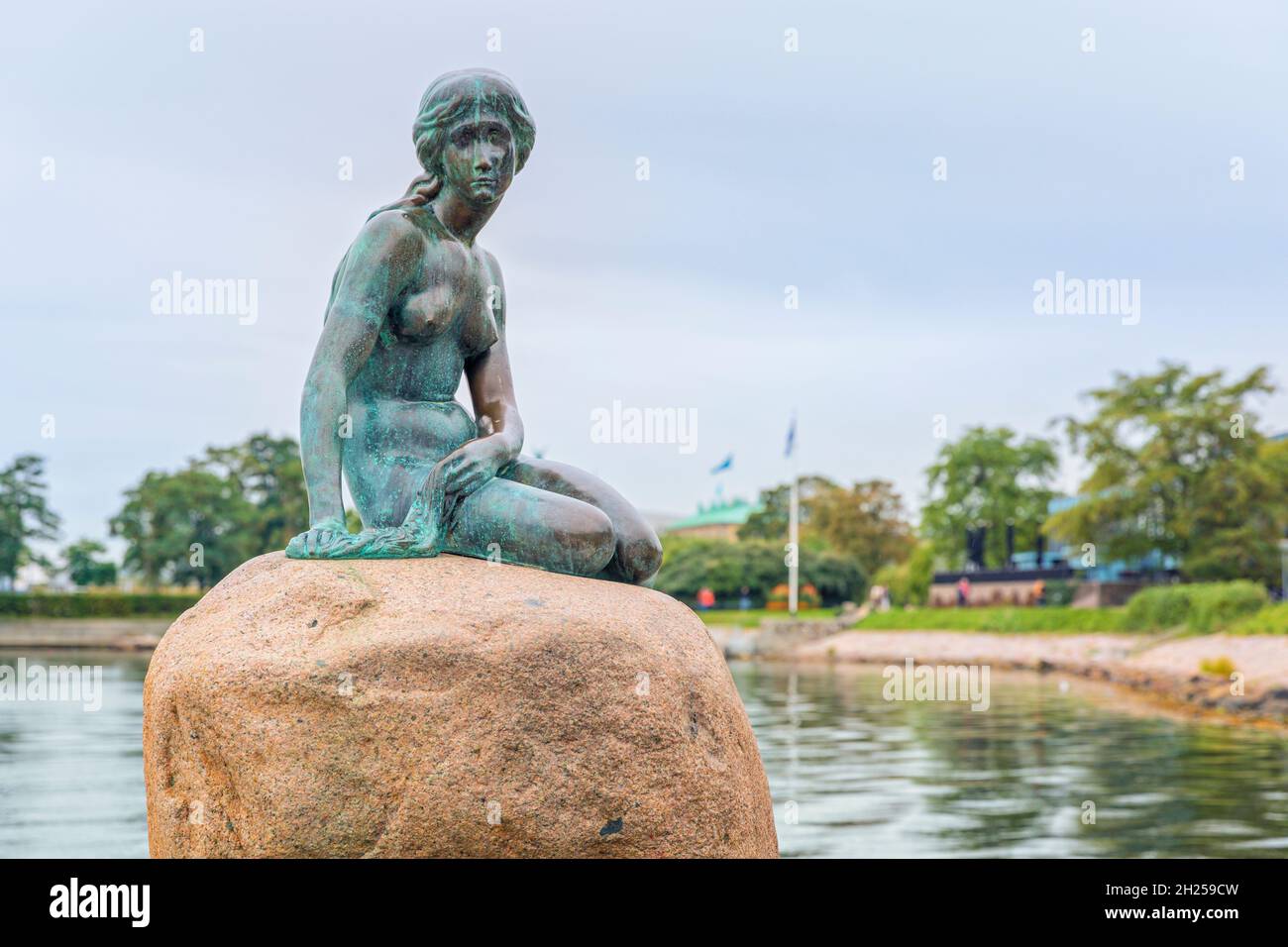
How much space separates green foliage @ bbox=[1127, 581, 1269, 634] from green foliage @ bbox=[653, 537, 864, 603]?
2759cm

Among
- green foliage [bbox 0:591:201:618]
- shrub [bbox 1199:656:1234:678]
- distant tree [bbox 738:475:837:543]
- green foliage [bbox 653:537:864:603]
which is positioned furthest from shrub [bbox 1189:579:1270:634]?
distant tree [bbox 738:475:837:543]

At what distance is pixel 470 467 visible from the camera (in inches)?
205

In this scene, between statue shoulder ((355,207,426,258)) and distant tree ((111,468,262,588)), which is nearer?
statue shoulder ((355,207,426,258))

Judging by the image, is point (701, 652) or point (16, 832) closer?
point (701, 652)

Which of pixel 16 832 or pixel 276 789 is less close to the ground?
pixel 276 789

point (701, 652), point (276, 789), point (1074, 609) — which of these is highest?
point (701, 652)

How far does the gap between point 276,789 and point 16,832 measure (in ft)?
22.7

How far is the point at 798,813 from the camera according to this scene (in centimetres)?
1130

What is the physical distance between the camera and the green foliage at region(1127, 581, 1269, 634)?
32281 millimetres

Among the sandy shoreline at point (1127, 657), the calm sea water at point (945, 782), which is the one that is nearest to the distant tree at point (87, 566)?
the sandy shoreline at point (1127, 657)

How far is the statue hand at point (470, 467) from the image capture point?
5176mm

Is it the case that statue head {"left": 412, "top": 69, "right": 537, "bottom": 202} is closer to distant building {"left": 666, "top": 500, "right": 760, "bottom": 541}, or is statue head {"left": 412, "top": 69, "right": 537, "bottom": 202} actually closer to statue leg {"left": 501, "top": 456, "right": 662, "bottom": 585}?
statue leg {"left": 501, "top": 456, "right": 662, "bottom": 585}
